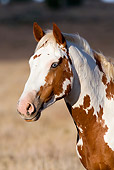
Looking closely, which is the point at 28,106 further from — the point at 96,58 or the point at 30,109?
the point at 96,58

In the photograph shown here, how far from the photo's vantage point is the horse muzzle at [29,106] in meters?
3.27

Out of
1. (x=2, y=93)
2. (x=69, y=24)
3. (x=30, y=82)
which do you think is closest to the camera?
(x=30, y=82)

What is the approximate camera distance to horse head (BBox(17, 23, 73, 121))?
10.9ft

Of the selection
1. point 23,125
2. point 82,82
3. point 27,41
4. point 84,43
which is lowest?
point 82,82

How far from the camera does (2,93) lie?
59.1ft

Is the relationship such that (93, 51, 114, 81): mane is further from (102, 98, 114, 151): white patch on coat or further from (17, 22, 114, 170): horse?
(102, 98, 114, 151): white patch on coat

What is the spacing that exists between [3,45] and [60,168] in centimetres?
2809

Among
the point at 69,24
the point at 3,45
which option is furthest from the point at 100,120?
the point at 69,24

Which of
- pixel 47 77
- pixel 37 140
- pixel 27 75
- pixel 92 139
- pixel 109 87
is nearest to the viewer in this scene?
pixel 47 77

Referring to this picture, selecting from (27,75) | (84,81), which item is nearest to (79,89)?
(84,81)

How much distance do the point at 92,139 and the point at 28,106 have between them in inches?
27.4

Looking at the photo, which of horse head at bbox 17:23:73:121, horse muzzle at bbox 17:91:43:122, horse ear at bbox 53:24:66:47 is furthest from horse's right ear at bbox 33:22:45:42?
horse muzzle at bbox 17:91:43:122

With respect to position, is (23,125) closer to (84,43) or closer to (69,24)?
(84,43)

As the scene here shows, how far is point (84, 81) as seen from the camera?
359 centimetres
